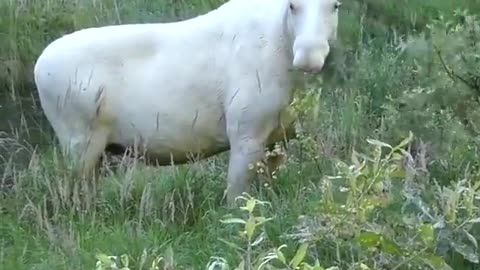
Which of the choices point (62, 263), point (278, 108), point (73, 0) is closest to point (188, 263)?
point (62, 263)

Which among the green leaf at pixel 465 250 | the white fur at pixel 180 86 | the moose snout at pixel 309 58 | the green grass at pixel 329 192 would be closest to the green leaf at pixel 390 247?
the green grass at pixel 329 192

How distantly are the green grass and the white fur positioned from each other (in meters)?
0.16

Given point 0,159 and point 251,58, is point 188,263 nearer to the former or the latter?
point 251,58

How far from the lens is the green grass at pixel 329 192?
418 cm

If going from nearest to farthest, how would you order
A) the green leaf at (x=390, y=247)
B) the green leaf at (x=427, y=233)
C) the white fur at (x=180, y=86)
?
the green leaf at (x=427, y=233) < the green leaf at (x=390, y=247) < the white fur at (x=180, y=86)

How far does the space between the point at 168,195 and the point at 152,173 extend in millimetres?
386

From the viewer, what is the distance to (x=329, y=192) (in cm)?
427

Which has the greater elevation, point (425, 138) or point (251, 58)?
point (251, 58)

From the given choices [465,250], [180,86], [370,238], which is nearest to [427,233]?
[370,238]

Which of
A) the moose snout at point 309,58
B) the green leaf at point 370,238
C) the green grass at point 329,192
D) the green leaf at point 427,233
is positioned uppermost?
the moose snout at point 309,58

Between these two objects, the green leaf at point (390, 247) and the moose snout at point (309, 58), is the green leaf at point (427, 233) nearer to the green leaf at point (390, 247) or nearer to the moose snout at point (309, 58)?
the green leaf at point (390, 247)

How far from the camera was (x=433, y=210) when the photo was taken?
438 centimetres

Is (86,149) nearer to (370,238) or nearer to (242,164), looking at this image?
(242,164)

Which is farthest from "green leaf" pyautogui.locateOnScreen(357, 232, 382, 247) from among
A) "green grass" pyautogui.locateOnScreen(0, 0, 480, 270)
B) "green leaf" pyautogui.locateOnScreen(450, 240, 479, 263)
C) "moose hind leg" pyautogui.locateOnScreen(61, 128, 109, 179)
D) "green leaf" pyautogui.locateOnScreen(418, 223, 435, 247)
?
"moose hind leg" pyautogui.locateOnScreen(61, 128, 109, 179)
